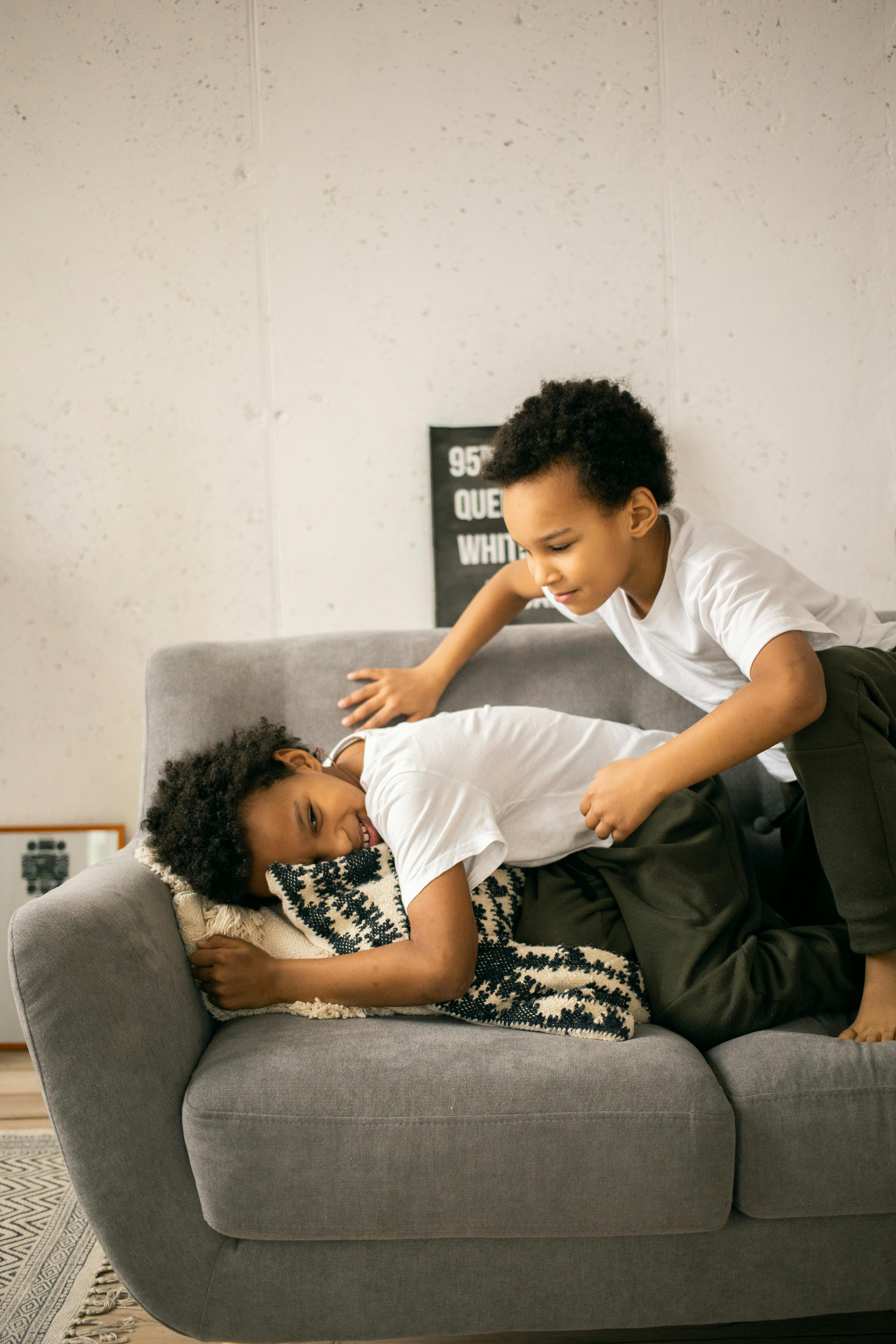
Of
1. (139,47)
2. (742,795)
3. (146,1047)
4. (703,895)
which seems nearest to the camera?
(146,1047)

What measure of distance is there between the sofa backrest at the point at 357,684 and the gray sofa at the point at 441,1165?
50 centimetres

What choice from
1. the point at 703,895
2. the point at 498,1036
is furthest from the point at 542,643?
the point at 498,1036

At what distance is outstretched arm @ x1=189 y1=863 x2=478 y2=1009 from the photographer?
103 centimetres

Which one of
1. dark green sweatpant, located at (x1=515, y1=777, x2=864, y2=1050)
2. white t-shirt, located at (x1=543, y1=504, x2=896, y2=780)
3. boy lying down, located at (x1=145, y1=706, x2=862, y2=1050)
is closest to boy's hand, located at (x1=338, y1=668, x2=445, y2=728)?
boy lying down, located at (x1=145, y1=706, x2=862, y2=1050)

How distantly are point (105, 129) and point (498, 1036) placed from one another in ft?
7.06

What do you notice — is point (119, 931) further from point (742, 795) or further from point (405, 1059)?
point (742, 795)

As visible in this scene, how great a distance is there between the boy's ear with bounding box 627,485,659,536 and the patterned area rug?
1.20 m

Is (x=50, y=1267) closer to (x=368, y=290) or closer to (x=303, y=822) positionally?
(x=303, y=822)

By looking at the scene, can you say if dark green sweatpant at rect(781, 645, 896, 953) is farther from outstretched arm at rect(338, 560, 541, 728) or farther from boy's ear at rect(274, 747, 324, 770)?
boy's ear at rect(274, 747, 324, 770)

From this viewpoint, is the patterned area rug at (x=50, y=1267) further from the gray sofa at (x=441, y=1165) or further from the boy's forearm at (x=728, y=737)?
the boy's forearm at (x=728, y=737)

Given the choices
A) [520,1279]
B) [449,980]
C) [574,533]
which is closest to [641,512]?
[574,533]

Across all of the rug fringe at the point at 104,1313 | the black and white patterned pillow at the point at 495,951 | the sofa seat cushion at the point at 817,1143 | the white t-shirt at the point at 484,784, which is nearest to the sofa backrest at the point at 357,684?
the white t-shirt at the point at 484,784

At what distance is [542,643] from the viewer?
61.5 inches

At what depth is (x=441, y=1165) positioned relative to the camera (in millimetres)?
916
